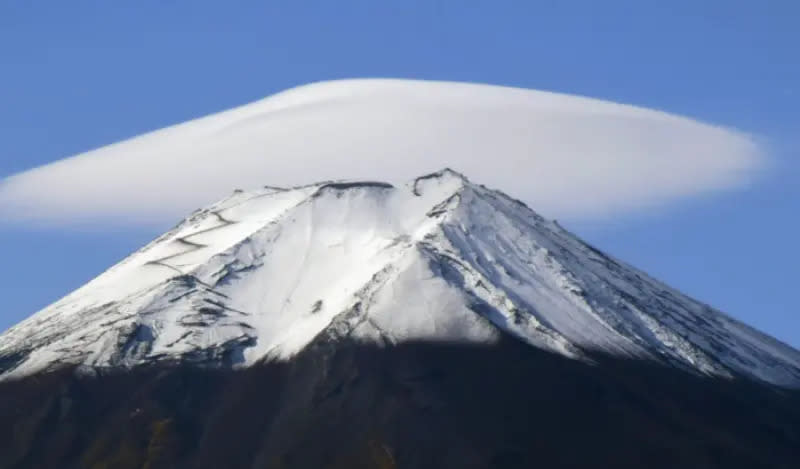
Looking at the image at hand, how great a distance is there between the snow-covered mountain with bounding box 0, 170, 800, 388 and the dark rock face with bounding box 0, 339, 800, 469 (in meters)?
3.61

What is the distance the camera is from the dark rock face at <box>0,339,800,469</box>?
15812 centimetres

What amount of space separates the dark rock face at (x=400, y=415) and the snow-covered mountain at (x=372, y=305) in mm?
3613

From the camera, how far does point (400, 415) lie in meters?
162

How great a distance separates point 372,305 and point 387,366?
1091 cm

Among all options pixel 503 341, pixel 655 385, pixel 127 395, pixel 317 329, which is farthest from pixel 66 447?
pixel 655 385

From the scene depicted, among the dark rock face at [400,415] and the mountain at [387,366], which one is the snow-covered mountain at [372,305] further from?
the dark rock face at [400,415]

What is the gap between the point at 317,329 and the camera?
589 feet

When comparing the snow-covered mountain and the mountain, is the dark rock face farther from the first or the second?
the snow-covered mountain

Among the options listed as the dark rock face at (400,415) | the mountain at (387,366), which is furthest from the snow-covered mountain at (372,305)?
the dark rock face at (400,415)

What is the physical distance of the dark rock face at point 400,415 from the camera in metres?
158

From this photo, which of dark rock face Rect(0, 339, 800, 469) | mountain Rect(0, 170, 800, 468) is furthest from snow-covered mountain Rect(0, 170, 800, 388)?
dark rock face Rect(0, 339, 800, 469)

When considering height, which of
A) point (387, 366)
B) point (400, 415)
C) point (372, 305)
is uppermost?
point (372, 305)

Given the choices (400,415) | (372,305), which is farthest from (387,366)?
(372,305)

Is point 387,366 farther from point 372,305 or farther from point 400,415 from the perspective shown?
point 372,305
